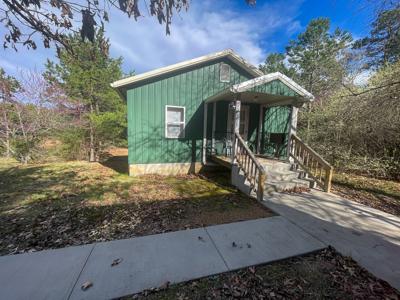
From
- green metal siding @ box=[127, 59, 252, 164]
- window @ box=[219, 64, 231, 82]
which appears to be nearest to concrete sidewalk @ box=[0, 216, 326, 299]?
green metal siding @ box=[127, 59, 252, 164]

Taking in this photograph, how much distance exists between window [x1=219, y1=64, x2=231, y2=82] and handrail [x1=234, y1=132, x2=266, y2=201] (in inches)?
121

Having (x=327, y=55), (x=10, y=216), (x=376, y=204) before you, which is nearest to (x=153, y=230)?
(x=10, y=216)

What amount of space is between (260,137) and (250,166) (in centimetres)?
303

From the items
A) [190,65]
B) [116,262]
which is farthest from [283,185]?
[190,65]

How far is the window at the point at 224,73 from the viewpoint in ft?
25.7

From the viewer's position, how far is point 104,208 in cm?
433

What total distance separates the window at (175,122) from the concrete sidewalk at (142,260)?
472 centimetres

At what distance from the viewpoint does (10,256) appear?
2.64 m

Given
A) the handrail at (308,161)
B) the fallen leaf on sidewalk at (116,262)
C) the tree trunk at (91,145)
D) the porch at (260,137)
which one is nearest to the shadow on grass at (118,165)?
the tree trunk at (91,145)

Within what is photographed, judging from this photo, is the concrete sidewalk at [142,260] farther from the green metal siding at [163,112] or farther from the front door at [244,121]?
the front door at [244,121]

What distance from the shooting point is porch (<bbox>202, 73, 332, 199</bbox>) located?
5644 millimetres

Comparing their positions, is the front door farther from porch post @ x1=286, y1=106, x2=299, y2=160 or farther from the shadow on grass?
the shadow on grass

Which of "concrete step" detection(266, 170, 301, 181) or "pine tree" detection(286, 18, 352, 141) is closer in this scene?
"concrete step" detection(266, 170, 301, 181)

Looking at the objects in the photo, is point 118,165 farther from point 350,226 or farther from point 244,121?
point 350,226
